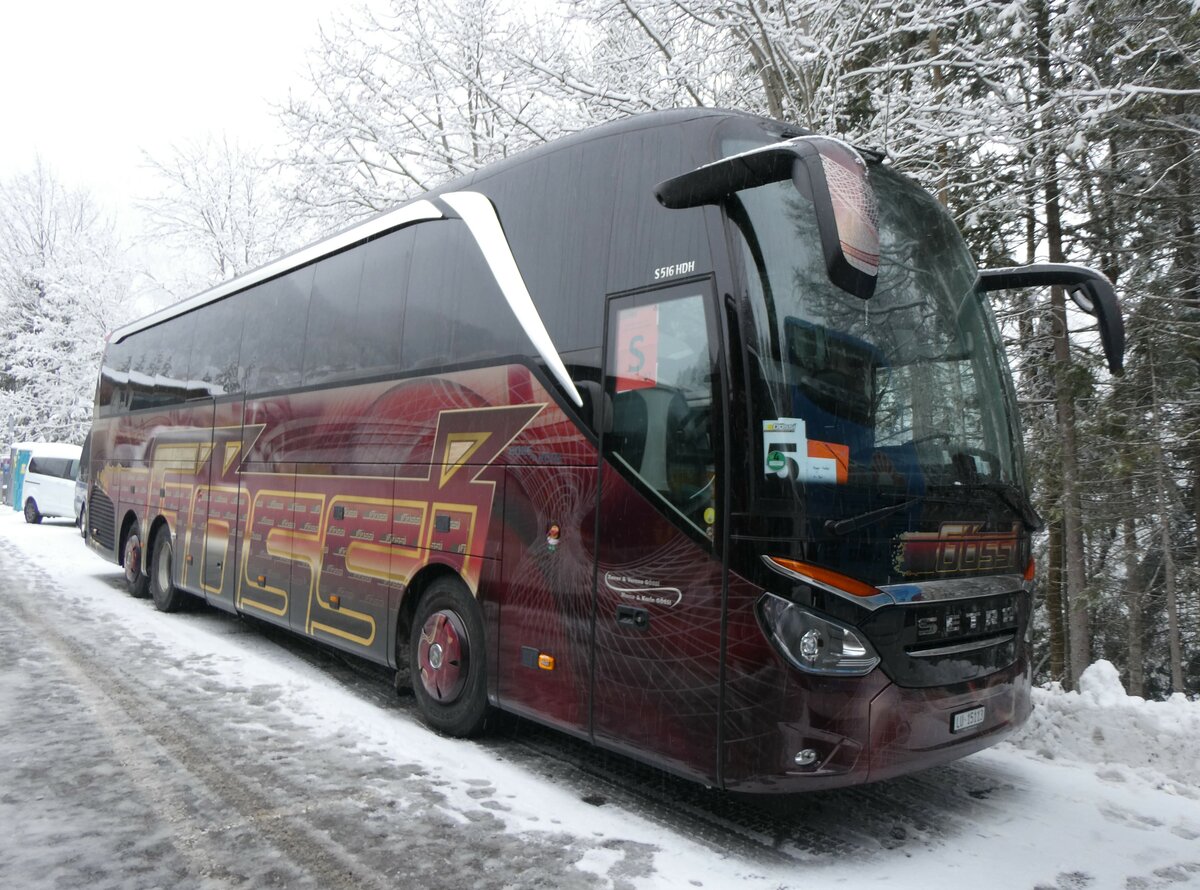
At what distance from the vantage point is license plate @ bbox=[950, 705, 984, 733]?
4059mm

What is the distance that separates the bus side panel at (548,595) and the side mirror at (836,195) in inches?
71.0

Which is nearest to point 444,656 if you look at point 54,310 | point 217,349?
point 217,349

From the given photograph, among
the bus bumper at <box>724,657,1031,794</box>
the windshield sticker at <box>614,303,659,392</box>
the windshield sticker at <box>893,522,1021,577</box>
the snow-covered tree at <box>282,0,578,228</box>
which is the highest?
the snow-covered tree at <box>282,0,578,228</box>

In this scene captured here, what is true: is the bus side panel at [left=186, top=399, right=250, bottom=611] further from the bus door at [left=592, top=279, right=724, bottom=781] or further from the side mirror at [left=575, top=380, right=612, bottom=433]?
the bus door at [left=592, top=279, right=724, bottom=781]

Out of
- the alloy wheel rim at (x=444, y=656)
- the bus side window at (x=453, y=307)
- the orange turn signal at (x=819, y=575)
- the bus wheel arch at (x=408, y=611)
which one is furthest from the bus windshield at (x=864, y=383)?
the bus wheel arch at (x=408, y=611)

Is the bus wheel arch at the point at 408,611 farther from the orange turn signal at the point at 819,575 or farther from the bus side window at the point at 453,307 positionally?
the orange turn signal at the point at 819,575

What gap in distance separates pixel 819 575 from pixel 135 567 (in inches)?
432

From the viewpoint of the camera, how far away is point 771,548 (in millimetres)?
3770

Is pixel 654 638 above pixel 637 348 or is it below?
below

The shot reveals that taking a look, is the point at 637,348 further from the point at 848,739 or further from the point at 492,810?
the point at 492,810

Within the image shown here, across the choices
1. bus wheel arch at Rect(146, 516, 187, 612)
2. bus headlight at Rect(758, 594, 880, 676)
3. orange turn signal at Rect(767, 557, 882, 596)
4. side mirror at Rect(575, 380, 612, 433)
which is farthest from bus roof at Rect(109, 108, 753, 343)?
bus wheel arch at Rect(146, 516, 187, 612)

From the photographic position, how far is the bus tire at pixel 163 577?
1074 cm

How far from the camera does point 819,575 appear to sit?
3.73m

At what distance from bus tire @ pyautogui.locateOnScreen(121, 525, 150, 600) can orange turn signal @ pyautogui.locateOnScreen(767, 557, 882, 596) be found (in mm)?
10460
